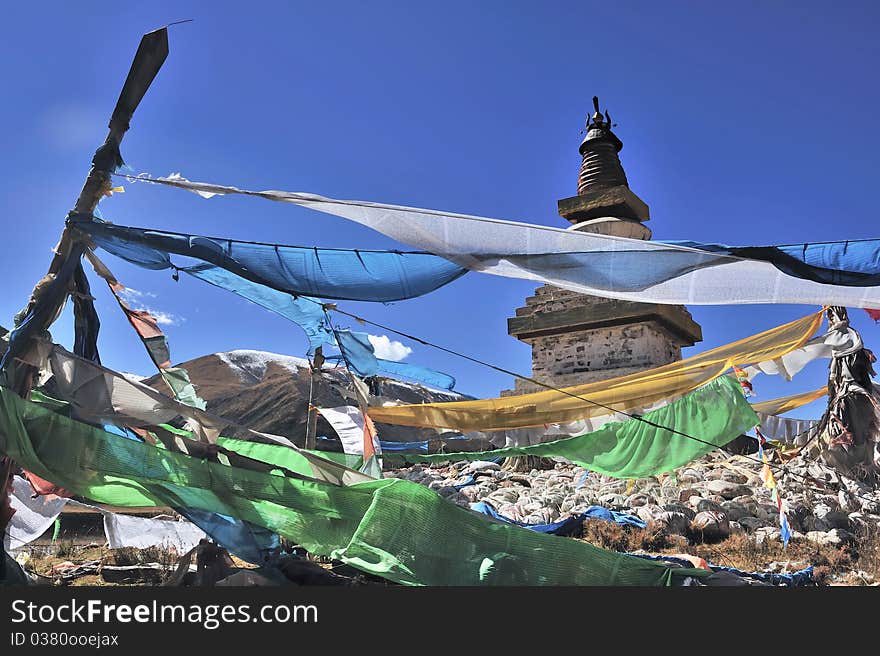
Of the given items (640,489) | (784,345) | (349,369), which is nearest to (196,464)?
(349,369)

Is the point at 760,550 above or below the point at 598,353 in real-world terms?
below

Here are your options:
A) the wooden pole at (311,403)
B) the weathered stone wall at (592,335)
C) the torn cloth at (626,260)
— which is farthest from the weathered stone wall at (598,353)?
the torn cloth at (626,260)

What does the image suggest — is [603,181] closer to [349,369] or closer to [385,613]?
[349,369]

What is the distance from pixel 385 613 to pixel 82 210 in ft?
11.1

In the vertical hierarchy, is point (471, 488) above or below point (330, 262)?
below

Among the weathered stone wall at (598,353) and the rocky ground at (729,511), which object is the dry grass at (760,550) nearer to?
the rocky ground at (729,511)

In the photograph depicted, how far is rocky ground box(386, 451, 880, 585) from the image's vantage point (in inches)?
253

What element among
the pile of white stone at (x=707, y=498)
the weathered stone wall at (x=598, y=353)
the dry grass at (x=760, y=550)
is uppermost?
the weathered stone wall at (x=598, y=353)

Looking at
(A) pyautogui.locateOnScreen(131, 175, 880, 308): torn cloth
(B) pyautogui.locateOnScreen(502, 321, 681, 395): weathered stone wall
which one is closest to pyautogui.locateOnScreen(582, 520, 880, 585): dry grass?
(A) pyautogui.locateOnScreen(131, 175, 880, 308): torn cloth

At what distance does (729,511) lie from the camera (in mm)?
7746

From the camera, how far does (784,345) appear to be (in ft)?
22.4

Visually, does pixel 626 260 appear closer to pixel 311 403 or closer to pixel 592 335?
pixel 311 403

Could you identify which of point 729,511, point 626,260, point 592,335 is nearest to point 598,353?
point 592,335

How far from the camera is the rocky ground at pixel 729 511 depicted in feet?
21.1
